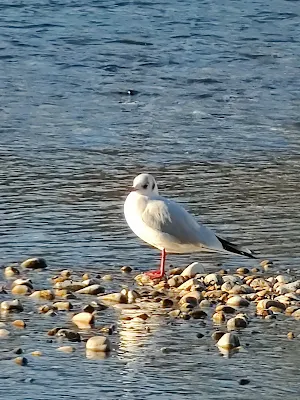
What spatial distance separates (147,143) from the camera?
29.7 feet

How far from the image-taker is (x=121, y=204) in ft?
24.3

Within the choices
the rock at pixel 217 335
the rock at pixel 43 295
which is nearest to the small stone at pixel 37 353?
the rock at pixel 217 335

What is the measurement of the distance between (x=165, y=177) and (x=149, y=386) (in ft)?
12.2

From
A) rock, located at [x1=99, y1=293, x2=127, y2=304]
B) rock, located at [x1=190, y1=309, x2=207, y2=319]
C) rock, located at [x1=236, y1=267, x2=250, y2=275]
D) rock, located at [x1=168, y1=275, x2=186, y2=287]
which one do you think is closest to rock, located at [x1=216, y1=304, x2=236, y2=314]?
rock, located at [x1=190, y1=309, x2=207, y2=319]

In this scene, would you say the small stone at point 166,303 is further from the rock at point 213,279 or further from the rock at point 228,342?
the rock at point 228,342

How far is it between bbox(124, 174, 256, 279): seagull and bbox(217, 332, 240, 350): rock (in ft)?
4.20

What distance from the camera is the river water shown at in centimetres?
470

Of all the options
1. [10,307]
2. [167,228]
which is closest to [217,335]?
[10,307]

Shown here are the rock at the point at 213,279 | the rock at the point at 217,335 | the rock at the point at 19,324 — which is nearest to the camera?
the rock at the point at 217,335

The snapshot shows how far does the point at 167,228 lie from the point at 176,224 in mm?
54

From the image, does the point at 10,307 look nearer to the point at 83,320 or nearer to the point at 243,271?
the point at 83,320

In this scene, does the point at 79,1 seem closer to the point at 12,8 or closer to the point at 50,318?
the point at 12,8

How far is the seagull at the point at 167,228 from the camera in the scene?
20.6ft

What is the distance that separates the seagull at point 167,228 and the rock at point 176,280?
0.12 metres
